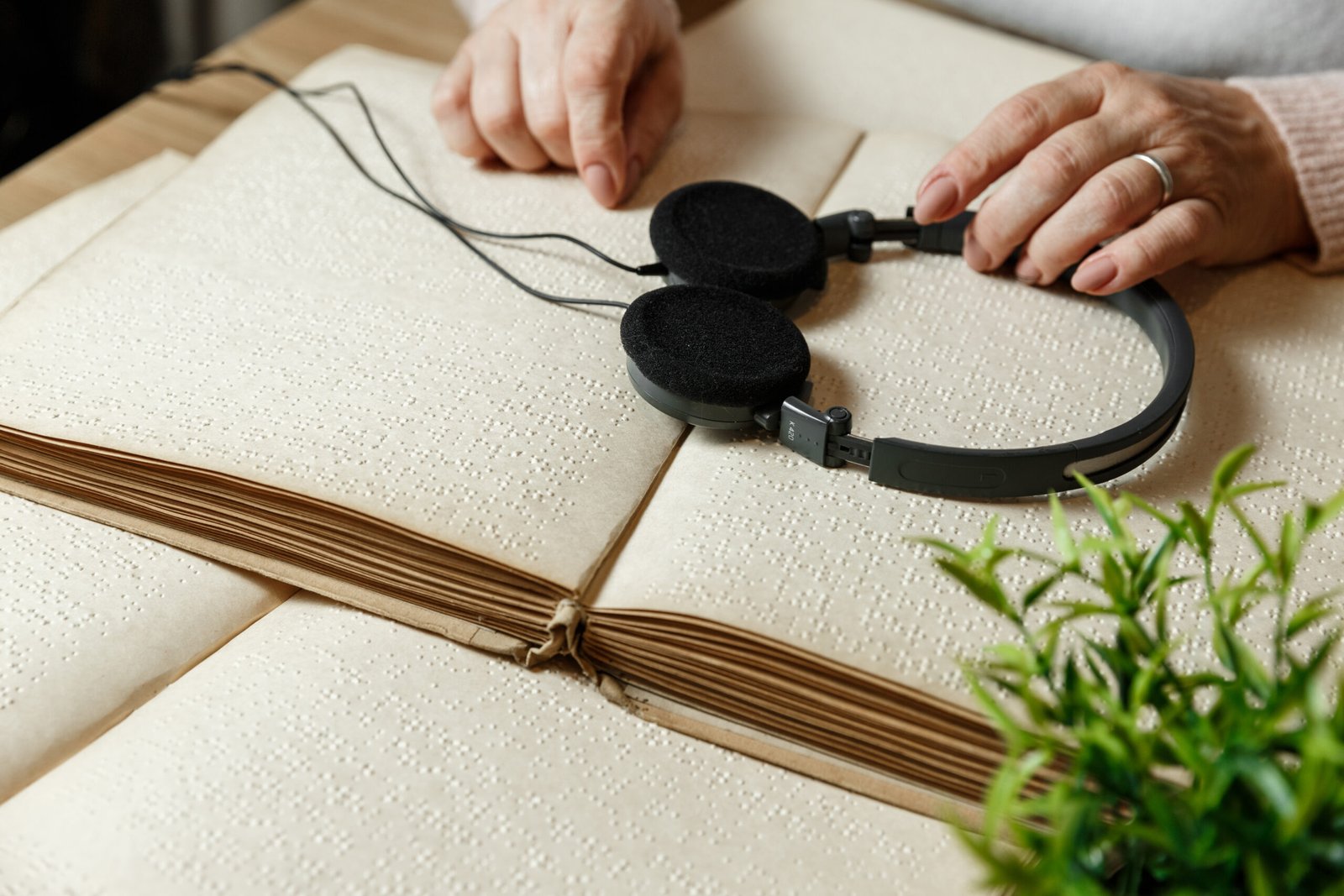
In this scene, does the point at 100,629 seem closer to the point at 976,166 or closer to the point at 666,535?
the point at 666,535

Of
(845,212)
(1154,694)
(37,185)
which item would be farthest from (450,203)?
(1154,694)

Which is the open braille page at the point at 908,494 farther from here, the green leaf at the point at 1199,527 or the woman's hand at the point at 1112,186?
the green leaf at the point at 1199,527

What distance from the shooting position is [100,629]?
542 mm

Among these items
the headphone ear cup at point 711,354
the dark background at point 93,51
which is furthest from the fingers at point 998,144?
the dark background at point 93,51

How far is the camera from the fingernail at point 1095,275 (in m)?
0.70

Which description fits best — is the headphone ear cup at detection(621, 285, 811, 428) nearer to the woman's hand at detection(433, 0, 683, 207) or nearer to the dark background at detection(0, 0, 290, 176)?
the woman's hand at detection(433, 0, 683, 207)

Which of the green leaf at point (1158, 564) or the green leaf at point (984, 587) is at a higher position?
the green leaf at point (1158, 564)

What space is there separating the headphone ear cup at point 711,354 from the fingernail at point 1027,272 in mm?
181

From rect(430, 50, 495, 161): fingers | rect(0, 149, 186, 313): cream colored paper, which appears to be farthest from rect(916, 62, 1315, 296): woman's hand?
rect(0, 149, 186, 313): cream colored paper

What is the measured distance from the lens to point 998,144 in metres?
0.74

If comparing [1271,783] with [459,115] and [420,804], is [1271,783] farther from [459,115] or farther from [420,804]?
[459,115]

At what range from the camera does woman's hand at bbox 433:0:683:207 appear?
785 mm

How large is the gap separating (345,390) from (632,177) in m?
0.30

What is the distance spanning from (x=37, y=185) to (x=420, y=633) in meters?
0.59
